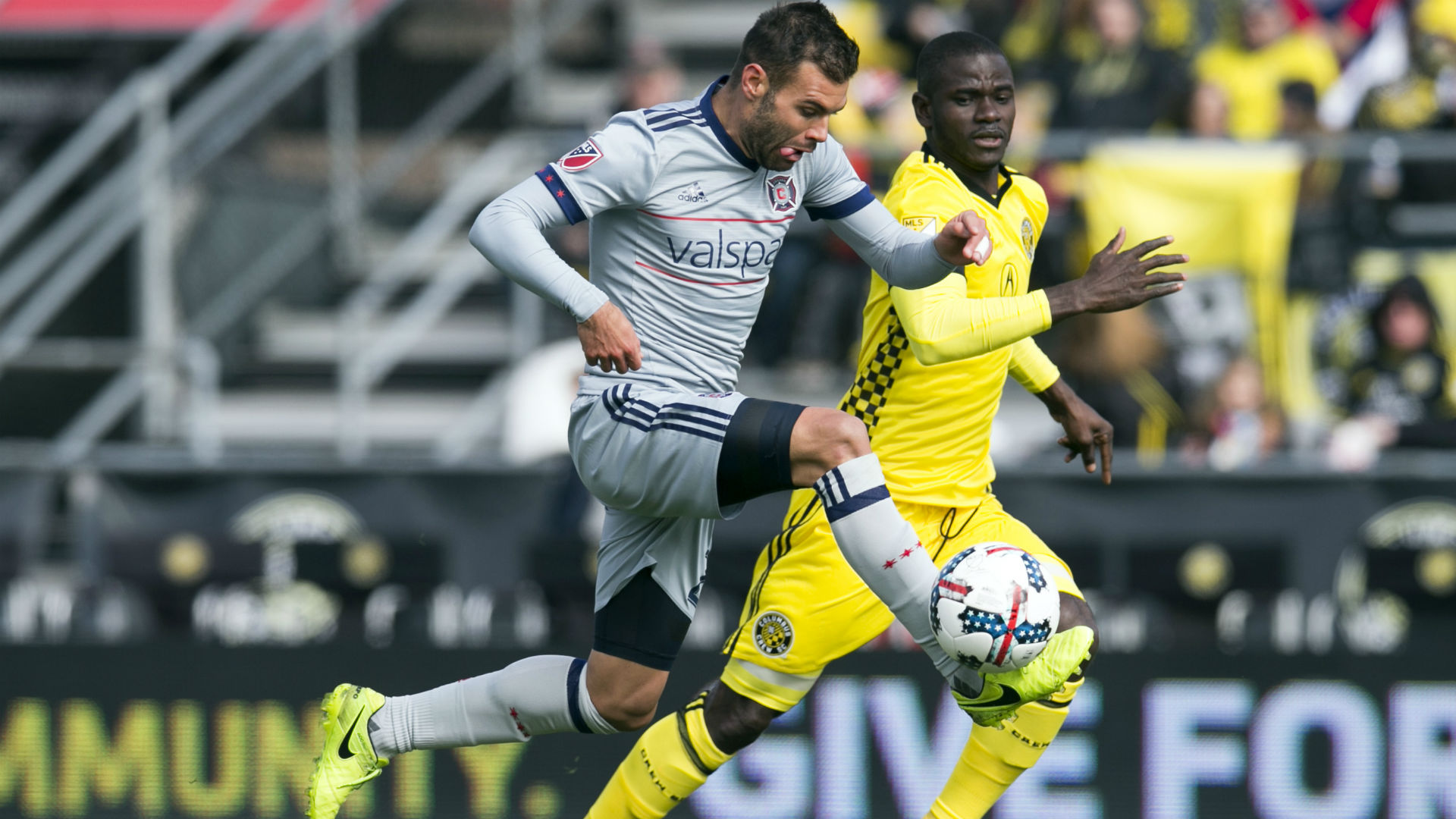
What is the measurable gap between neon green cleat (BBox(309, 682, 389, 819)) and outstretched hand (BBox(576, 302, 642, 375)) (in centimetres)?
152

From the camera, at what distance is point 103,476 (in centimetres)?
932

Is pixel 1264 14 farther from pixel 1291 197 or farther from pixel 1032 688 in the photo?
pixel 1032 688

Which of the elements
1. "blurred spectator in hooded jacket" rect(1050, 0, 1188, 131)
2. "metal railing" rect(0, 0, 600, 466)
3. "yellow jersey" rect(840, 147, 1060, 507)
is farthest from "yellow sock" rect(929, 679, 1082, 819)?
"blurred spectator in hooded jacket" rect(1050, 0, 1188, 131)

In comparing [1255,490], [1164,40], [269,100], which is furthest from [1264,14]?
[269,100]

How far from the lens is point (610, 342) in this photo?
182 inches

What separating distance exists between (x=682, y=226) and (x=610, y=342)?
57cm

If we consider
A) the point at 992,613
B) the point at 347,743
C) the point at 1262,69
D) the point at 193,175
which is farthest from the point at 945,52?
the point at 193,175

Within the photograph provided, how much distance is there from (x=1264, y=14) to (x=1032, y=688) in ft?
21.8

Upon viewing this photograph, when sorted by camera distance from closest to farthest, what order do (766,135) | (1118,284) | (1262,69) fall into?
1. (1118,284)
2. (766,135)
3. (1262,69)

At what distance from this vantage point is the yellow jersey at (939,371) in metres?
5.33

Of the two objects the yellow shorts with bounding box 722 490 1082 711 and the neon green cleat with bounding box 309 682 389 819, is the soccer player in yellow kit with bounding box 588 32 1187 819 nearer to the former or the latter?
the yellow shorts with bounding box 722 490 1082 711

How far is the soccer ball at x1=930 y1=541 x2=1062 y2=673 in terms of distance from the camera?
188 inches

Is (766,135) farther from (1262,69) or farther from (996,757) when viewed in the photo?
(1262,69)

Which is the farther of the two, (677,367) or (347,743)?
(347,743)
